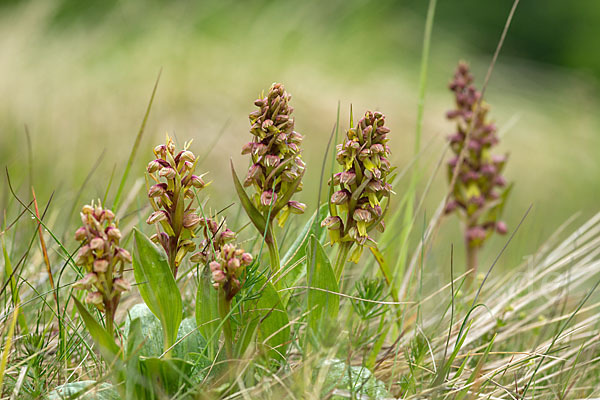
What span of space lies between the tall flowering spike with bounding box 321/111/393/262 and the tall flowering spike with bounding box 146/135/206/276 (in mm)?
294

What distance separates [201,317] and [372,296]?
40cm

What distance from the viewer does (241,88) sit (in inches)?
281

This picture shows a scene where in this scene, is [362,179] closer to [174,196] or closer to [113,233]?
[174,196]

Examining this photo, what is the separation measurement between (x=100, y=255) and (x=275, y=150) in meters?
0.44

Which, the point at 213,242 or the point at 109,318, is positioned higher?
the point at 213,242

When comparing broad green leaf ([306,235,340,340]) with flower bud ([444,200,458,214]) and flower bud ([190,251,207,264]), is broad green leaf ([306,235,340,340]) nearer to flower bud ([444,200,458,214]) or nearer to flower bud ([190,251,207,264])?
flower bud ([190,251,207,264])

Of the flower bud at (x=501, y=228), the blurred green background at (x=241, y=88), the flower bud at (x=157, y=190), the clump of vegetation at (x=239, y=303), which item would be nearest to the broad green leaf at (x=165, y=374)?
the clump of vegetation at (x=239, y=303)

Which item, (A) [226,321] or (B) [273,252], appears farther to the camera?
(B) [273,252]

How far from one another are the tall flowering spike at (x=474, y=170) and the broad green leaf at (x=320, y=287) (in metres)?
1.18

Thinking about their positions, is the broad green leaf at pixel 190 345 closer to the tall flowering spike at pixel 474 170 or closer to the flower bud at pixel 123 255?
the flower bud at pixel 123 255

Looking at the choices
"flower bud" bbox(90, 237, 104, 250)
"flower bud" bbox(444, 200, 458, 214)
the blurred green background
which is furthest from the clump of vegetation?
the blurred green background

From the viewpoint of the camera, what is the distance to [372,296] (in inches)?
61.8

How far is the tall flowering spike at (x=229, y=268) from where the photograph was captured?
1271mm

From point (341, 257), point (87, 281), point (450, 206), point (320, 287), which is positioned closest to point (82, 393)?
point (87, 281)
